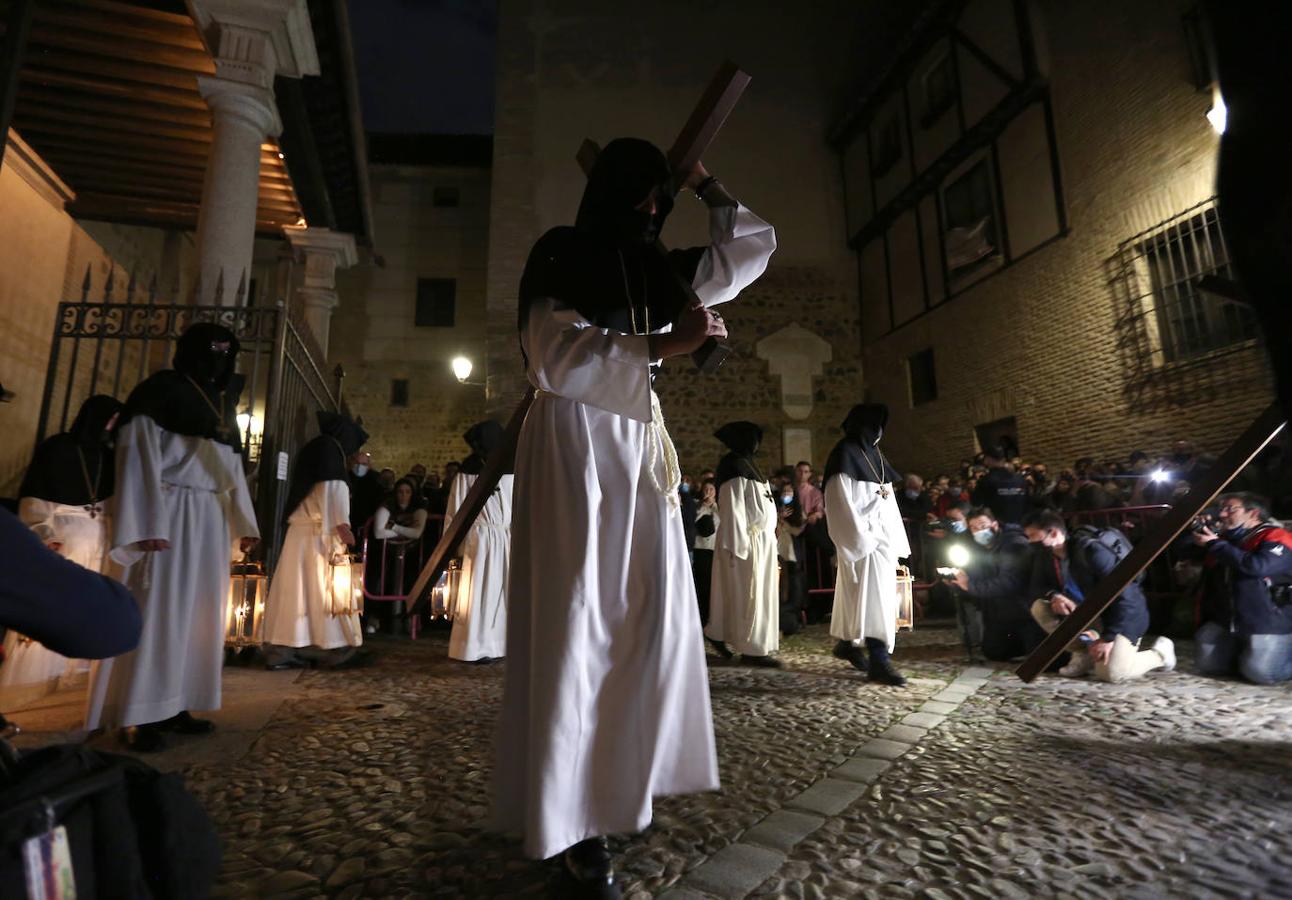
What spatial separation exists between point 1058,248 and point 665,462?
12349 mm

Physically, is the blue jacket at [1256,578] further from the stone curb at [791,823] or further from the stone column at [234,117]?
the stone column at [234,117]

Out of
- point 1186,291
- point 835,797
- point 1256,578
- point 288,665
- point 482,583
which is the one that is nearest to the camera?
point 835,797

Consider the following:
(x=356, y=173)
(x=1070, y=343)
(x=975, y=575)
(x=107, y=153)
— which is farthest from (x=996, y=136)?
(x=107, y=153)

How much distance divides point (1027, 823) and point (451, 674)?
4.21 metres

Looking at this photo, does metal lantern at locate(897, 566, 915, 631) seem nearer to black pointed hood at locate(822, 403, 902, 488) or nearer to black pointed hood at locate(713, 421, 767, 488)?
black pointed hood at locate(822, 403, 902, 488)

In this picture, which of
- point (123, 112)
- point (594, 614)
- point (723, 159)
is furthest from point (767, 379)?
point (594, 614)

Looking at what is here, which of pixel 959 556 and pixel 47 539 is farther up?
pixel 47 539

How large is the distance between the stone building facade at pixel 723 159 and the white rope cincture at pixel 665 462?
43.5 ft

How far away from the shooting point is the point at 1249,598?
469 cm

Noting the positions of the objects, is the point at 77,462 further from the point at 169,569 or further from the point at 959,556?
the point at 959,556

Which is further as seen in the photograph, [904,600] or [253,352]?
[253,352]

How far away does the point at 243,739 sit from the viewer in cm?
334

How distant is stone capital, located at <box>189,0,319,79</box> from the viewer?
6277mm

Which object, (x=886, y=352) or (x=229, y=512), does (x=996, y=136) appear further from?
(x=229, y=512)
